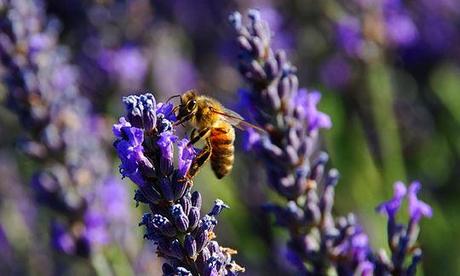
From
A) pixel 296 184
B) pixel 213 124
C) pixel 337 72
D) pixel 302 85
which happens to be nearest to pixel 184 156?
pixel 213 124

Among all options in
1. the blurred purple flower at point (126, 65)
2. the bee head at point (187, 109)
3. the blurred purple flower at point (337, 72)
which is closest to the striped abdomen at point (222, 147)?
the bee head at point (187, 109)

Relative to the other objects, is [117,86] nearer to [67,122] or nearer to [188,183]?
[67,122]

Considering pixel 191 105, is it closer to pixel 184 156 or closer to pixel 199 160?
pixel 199 160

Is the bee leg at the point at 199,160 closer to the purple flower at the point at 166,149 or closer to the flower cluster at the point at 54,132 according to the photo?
the purple flower at the point at 166,149

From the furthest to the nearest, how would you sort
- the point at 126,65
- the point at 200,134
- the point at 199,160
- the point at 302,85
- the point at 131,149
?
the point at 302,85 < the point at 126,65 < the point at 200,134 < the point at 199,160 < the point at 131,149

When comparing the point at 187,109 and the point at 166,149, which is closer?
the point at 166,149

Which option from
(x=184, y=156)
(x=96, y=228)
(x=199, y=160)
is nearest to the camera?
(x=184, y=156)

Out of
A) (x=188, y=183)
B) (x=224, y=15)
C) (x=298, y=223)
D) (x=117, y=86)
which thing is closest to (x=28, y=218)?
(x=117, y=86)

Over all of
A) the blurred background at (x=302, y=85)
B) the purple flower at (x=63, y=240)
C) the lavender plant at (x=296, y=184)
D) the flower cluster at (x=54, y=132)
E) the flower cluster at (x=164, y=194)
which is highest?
the blurred background at (x=302, y=85)
